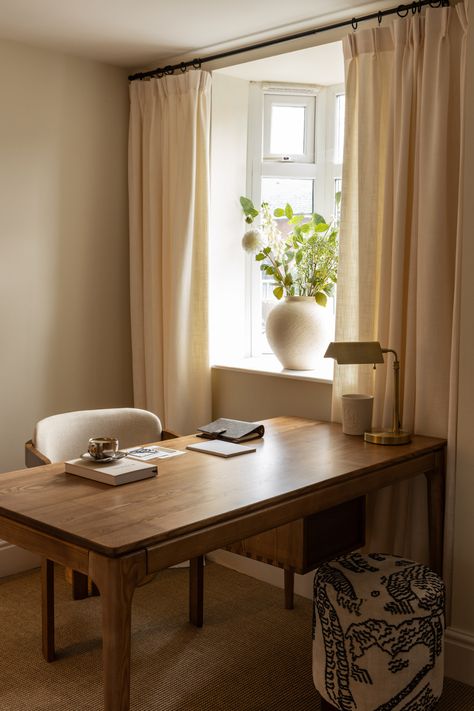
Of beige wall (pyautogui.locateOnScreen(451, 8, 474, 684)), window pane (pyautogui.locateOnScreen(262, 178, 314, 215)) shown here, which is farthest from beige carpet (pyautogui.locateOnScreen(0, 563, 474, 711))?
window pane (pyautogui.locateOnScreen(262, 178, 314, 215))

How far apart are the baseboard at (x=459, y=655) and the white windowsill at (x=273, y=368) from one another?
1.06m

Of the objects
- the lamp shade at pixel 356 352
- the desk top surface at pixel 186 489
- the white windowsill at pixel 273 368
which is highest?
the lamp shade at pixel 356 352

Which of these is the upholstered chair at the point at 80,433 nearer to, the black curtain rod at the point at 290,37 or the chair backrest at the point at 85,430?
the chair backrest at the point at 85,430

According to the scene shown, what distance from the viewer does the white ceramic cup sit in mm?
2775

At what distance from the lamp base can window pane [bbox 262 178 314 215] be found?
1.44 metres

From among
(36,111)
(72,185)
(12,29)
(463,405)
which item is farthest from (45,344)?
(463,405)

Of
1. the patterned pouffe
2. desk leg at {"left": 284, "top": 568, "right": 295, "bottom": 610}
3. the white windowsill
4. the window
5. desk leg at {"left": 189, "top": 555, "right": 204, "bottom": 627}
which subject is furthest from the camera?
the window

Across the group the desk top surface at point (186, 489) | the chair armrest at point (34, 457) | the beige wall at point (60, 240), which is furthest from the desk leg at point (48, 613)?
the beige wall at point (60, 240)

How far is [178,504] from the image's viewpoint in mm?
2000

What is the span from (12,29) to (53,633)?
7.79 ft

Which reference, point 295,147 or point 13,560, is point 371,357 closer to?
point 295,147

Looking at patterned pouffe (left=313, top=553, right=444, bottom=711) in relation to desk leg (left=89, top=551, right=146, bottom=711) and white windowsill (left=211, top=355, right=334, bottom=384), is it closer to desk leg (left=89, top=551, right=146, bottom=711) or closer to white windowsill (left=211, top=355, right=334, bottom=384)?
desk leg (left=89, top=551, right=146, bottom=711)

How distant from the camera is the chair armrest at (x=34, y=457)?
2.65m

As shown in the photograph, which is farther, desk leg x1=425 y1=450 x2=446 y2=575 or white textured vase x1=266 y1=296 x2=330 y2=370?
white textured vase x1=266 y1=296 x2=330 y2=370
